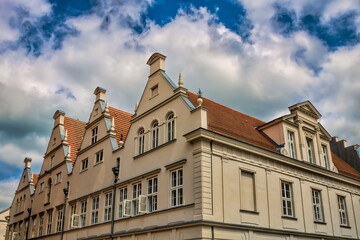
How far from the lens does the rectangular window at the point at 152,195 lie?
22938 mm

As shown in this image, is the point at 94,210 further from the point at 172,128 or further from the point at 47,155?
the point at 47,155

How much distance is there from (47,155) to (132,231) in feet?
67.8

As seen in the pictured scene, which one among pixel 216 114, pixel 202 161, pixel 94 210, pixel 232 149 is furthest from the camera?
pixel 94 210

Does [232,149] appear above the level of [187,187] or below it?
above

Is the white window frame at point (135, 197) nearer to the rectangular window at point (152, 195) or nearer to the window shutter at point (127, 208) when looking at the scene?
the window shutter at point (127, 208)

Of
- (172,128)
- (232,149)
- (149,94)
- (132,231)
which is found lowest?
(132,231)

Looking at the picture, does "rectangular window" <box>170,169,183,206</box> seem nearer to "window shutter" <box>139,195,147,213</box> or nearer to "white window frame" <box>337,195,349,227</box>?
"window shutter" <box>139,195,147,213</box>

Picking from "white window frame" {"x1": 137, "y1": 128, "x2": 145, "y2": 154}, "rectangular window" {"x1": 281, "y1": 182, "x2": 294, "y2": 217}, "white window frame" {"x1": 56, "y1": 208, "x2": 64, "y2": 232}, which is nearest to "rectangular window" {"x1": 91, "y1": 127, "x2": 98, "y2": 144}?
"white window frame" {"x1": 56, "y1": 208, "x2": 64, "y2": 232}

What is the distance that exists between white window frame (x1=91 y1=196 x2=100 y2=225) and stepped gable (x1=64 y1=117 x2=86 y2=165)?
791 cm

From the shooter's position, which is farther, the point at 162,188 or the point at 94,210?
the point at 94,210

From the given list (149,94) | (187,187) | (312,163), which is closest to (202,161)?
(187,187)

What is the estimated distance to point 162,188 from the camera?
22.3m

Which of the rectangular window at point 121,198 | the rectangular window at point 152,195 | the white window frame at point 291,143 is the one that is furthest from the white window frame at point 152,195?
the white window frame at point 291,143

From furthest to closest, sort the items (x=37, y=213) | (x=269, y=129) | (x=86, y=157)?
(x=37, y=213)
(x=86, y=157)
(x=269, y=129)
